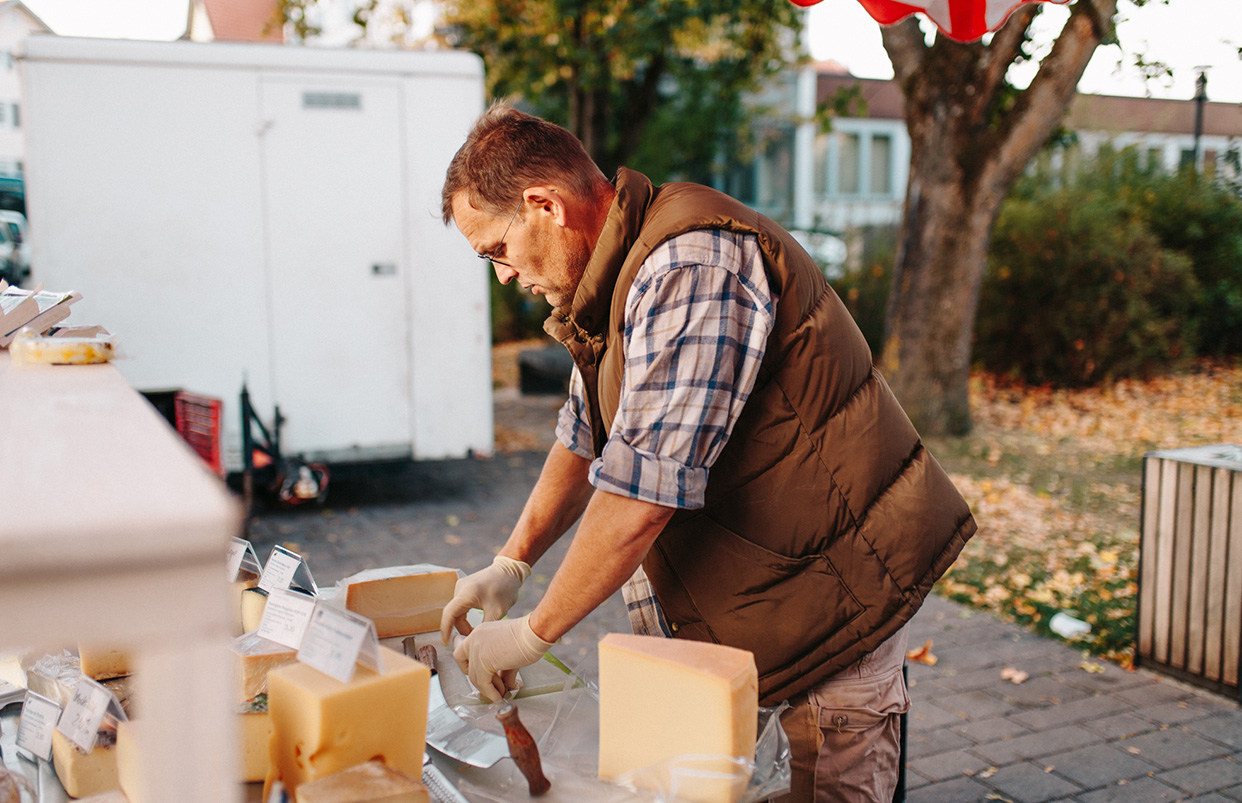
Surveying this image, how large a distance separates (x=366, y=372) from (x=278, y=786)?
19.4 feet

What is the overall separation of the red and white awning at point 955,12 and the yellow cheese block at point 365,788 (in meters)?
3.05

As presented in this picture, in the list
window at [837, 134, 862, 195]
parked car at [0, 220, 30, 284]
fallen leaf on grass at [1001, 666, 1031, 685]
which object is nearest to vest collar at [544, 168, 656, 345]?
fallen leaf on grass at [1001, 666, 1031, 685]

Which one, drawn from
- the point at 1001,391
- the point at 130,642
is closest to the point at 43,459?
the point at 130,642

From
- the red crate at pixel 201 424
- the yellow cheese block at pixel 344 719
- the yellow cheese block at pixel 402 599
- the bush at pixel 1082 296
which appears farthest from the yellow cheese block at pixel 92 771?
the bush at pixel 1082 296

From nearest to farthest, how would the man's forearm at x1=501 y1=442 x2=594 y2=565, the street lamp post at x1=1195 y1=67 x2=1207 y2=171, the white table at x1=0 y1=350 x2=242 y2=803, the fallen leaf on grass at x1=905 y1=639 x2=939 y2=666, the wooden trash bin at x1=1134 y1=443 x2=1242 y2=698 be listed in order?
the white table at x1=0 y1=350 x2=242 y2=803 < the man's forearm at x1=501 y1=442 x2=594 y2=565 < the wooden trash bin at x1=1134 y1=443 x2=1242 y2=698 < the fallen leaf on grass at x1=905 y1=639 x2=939 y2=666 < the street lamp post at x1=1195 y1=67 x2=1207 y2=171

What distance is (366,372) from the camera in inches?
269

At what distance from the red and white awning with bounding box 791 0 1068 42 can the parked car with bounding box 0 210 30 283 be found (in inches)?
342

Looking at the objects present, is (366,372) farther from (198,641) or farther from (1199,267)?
(1199,267)

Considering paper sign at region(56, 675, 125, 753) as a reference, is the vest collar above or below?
above

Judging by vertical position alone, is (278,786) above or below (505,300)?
above

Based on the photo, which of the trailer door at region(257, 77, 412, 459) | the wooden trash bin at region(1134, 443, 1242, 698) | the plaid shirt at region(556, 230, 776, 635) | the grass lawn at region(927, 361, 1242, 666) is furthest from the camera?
the trailer door at region(257, 77, 412, 459)

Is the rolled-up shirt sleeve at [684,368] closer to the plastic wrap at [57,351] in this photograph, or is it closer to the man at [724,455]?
the man at [724,455]

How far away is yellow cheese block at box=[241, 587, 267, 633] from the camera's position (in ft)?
5.58

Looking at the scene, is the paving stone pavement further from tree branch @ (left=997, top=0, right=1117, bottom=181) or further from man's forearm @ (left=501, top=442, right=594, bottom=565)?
tree branch @ (left=997, top=0, right=1117, bottom=181)
